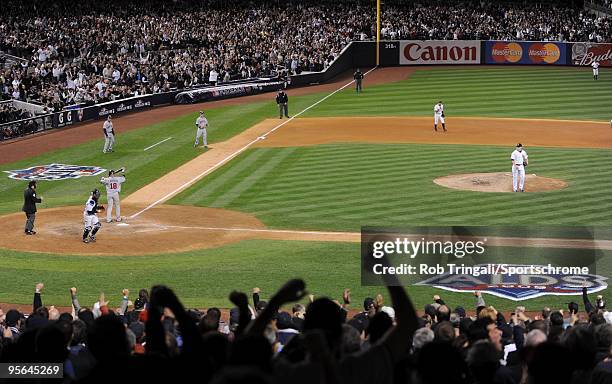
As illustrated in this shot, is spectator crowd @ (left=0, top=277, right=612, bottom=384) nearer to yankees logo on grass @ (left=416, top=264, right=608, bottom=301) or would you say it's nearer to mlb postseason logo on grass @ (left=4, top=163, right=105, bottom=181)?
yankees logo on grass @ (left=416, top=264, right=608, bottom=301)

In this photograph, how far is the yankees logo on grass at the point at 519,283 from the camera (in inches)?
622

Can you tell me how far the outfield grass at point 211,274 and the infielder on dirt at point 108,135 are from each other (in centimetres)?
1471

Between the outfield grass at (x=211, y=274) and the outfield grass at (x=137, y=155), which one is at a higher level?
the outfield grass at (x=137, y=155)

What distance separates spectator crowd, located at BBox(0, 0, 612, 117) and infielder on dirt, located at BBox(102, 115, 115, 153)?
923 cm

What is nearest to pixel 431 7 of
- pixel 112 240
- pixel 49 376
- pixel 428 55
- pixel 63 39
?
pixel 428 55

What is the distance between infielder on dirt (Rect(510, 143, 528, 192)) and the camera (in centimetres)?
3102

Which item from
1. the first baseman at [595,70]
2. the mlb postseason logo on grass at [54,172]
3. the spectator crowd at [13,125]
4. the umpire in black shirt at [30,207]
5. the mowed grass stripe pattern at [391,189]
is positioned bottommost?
the mowed grass stripe pattern at [391,189]

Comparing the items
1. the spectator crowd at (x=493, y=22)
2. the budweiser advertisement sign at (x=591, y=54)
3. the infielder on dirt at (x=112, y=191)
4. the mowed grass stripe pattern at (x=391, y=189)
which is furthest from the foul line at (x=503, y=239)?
the budweiser advertisement sign at (x=591, y=54)

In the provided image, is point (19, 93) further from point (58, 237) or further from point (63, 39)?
point (58, 237)

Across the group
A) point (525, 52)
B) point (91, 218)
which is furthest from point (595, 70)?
point (91, 218)

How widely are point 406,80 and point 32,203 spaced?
40.8 metres

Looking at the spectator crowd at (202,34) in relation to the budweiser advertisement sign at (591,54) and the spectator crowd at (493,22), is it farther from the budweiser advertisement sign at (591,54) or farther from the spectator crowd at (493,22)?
the budweiser advertisement sign at (591,54)

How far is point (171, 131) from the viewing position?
45688 mm

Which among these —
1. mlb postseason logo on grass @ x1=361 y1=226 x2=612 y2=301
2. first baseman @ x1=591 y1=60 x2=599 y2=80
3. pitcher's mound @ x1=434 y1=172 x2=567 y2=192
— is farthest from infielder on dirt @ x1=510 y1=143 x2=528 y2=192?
first baseman @ x1=591 y1=60 x2=599 y2=80
